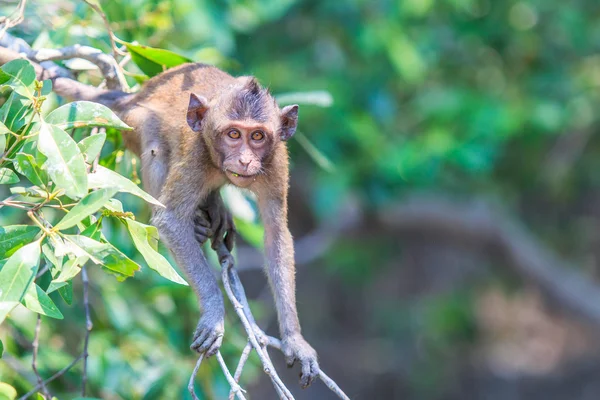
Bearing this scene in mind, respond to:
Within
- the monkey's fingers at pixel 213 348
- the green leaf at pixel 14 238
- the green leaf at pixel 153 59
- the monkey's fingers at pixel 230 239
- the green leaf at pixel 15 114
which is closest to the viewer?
the green leaf at pixel 14 238

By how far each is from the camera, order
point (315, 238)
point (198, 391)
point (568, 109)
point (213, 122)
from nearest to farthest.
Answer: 1. point (213, 122)
2. point (198, 391)
3. point (568, 109)
4. point (315, 238)

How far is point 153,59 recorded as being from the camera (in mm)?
4883

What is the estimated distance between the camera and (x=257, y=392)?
13.4 m

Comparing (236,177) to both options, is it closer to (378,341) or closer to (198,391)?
(198,391)

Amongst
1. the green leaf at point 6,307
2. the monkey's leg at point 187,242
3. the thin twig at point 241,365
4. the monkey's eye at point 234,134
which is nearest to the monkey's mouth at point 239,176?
the monkey's eye at point 234,134

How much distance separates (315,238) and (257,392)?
10.2ft

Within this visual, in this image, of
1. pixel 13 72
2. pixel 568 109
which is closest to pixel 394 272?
pixel 568 109

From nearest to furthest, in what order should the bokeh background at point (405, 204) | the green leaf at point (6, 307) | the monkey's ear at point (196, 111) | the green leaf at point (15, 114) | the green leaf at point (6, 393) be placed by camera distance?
the green leaf at point (6, 307), the green leaf at point (15, 114), the green leaf at point (6, 393), the monkey's ear at point (196, 111), the bokeh background at point (405, 204)

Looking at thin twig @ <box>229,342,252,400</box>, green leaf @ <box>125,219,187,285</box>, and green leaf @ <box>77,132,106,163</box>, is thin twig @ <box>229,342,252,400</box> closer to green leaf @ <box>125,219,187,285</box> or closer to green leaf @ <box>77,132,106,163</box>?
green leaf @ <box>125,219,187,285</box>

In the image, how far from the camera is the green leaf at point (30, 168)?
3.23 meters

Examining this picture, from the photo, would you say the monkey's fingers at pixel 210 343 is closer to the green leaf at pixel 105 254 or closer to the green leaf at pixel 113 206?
the green leaf at pixel 105 254

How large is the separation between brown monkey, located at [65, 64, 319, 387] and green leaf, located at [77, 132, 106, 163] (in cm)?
123

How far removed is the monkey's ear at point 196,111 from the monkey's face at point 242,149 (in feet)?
0.42

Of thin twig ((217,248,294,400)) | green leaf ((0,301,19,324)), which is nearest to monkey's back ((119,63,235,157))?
thin twig ((217,248,294,400))
